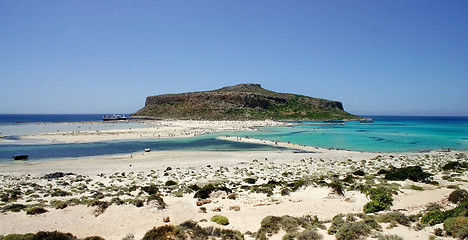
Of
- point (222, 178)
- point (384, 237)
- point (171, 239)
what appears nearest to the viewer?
point (384, 237)

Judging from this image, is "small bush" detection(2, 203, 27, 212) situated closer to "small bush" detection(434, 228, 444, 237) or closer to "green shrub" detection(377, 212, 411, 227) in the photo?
"green shrub" detection(377, 212, 411, 227)

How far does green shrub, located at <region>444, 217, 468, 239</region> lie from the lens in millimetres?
6863

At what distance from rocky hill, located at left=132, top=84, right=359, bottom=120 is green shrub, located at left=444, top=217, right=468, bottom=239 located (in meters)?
92.0

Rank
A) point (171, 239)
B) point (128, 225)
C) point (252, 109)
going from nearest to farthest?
point (171, 239) → point (128, 225) → point (252, 109)

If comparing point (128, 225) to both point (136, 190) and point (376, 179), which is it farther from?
point (376, 179)

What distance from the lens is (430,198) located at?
39.8ft

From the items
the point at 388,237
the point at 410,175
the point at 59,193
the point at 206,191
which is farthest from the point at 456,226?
the point at 59,193

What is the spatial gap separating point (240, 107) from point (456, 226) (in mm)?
102854

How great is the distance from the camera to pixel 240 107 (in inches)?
4316

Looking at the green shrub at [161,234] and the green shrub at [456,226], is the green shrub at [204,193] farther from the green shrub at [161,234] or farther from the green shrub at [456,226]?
the green shrub at [456,226]

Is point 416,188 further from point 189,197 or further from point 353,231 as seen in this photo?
point 189,197

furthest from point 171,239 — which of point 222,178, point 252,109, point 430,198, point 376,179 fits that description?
point 252,109

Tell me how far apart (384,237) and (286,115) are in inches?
4144

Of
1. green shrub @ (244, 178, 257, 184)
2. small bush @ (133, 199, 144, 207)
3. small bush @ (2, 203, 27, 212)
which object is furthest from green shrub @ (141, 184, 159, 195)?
green shrub @ (244, 178, 257, 184)
